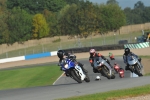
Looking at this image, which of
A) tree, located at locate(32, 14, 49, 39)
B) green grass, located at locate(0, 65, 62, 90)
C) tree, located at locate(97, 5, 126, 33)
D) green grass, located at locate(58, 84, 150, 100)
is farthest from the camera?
tree, located at locate(97, 5, 126, 33)

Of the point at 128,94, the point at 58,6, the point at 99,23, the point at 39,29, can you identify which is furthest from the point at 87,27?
the point at 128,94

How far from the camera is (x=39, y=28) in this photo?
95812 mm

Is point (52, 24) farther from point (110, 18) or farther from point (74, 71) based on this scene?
point (74, 71)

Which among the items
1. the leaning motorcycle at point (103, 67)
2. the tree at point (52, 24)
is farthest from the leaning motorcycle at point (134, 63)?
the tree at point (52, 24)

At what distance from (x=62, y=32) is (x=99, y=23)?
322 inches

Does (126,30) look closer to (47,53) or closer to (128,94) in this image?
(47,53)

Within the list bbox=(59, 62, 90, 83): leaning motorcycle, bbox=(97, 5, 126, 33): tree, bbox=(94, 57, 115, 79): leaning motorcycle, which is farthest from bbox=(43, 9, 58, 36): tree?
bbox=(59, 62, 90, 83): leaning motorcycle

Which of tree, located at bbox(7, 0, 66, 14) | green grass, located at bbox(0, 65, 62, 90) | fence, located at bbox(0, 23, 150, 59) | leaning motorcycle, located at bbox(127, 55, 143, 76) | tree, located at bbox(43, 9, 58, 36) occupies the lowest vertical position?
green grass, located at bbox(0, 65, 62, 90)

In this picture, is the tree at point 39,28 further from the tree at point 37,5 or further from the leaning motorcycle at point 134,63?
the leaning motorcycle at point 134,63

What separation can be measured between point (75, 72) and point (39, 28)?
255 ft

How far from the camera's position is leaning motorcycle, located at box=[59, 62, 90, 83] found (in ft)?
60.0

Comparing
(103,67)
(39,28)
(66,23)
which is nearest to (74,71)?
(103,67)

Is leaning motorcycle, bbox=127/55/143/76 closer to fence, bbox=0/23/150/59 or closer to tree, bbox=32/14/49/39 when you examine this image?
fence, bbox=0/23/150/59

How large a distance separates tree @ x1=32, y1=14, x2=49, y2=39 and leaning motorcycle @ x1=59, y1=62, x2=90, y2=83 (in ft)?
252
